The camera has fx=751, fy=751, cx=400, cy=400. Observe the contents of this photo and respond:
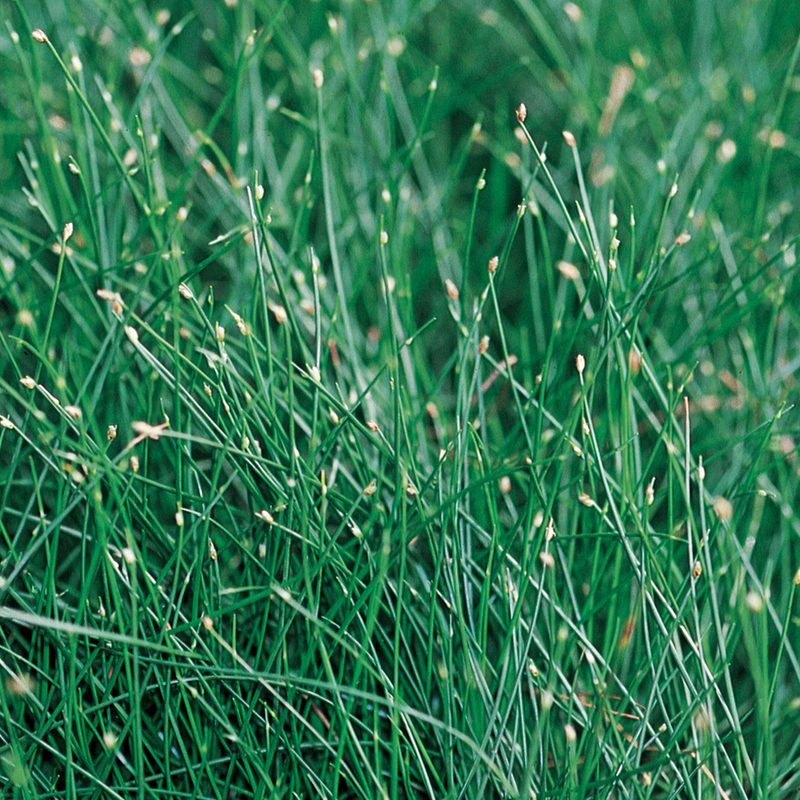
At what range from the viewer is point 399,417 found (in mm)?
590

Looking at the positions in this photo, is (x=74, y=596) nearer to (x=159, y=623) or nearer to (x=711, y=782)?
(x=159, y=623)

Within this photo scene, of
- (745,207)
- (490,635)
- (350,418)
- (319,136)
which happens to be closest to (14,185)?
(319,136)

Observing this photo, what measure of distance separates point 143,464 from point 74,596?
126mm

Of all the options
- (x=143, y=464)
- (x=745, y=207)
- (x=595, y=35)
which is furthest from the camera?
(x=595, y=35)

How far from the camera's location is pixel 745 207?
88 centimetres

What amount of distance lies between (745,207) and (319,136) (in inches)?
20.3

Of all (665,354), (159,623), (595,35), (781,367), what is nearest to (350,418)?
(159,623)

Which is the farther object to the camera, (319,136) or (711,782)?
(319,136)

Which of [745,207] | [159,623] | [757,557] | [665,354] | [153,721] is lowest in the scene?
[153,721]

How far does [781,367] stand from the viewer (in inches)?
30.7

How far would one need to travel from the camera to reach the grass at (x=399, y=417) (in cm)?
56

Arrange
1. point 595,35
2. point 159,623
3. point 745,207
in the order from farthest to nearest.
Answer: point 595,35 < point 745,207 < point 159,623

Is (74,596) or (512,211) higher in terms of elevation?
(512,211)

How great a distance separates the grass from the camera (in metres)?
0.56
